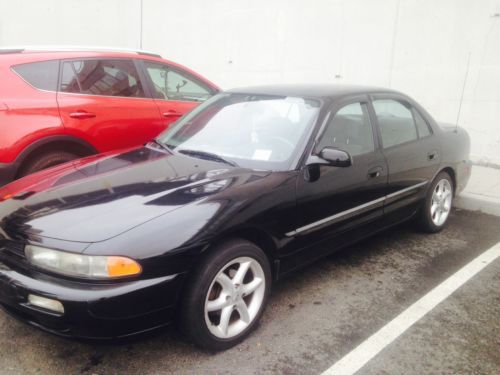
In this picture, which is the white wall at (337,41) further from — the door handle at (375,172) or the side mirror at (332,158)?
the side mirror at (332,158)

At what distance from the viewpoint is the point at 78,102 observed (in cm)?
439

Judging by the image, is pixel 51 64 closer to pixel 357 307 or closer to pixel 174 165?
pixel 174 165

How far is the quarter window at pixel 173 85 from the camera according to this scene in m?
5.10

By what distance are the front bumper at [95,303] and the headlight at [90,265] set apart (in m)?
0.05

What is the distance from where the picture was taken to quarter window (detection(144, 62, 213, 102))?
5.10 m

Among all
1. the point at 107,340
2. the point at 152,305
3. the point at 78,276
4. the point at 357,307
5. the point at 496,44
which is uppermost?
the point at 496,44

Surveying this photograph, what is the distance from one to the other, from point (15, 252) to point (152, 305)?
775 millimetres

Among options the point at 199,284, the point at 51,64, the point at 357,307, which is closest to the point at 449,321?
the point at 357,307

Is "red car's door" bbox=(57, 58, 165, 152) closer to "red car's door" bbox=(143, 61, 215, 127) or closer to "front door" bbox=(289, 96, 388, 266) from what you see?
"red car's door" bbox=(143, 61, 215, 127)

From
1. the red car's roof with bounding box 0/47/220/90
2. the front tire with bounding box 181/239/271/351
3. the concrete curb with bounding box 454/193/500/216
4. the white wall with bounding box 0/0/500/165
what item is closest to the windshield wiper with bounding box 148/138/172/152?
the front tire with bounding box 181/239/271/351

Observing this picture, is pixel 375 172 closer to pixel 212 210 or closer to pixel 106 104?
pixel 212 210

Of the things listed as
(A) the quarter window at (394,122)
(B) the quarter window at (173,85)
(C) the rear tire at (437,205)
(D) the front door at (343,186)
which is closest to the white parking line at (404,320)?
(C) the rear tire at (437,205)

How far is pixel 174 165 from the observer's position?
118 inches

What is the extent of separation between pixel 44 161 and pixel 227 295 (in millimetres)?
2605
